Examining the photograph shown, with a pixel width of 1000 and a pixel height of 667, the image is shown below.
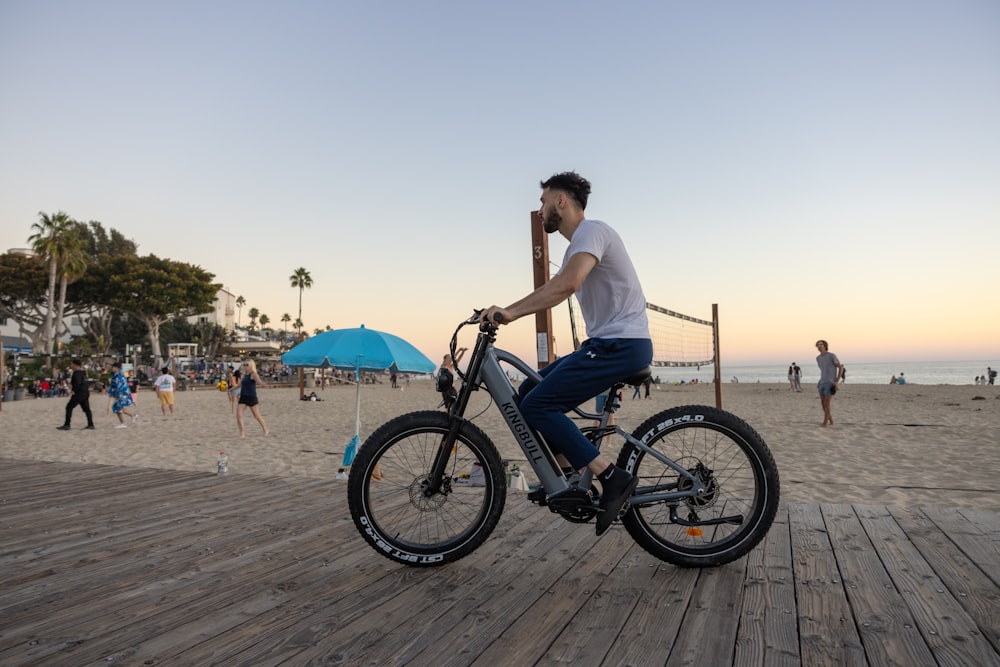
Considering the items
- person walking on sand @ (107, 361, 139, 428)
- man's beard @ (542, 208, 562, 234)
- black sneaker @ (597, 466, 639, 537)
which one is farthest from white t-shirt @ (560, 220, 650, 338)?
person walking on sand @ (107, 361, 139, 428)

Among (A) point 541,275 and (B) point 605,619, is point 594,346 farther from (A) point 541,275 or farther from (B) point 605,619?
(A) point 541,275

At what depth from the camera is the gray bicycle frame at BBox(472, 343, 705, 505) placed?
3.00 m

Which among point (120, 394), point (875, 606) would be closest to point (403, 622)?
point (875, 606)

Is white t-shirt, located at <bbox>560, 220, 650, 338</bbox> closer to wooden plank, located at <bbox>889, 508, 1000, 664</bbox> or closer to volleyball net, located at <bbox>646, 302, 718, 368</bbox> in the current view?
wooden plank, located at <bbox>889, 508, 1000, 664</bbox>

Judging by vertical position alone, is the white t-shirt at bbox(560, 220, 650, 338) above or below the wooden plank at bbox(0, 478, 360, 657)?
above

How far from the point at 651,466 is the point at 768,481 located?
64 cm

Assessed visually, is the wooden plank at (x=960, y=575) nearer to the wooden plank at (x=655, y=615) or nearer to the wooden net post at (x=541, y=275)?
the wooden plank at (x=655, y=615)

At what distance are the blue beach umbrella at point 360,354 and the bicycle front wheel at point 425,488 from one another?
5313mm

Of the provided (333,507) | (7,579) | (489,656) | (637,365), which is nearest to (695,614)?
(489,656)

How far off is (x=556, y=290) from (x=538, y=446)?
31.6 inches

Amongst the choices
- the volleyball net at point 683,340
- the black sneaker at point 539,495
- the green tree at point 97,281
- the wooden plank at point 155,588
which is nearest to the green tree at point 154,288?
the green tree at point 97,281

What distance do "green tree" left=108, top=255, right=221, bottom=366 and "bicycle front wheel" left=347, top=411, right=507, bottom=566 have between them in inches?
2137

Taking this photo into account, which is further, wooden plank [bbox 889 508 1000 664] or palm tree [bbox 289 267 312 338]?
palm tree [bbox 289 267 312 338]

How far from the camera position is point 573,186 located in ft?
10.6
